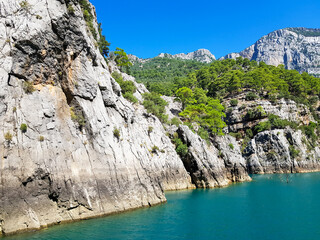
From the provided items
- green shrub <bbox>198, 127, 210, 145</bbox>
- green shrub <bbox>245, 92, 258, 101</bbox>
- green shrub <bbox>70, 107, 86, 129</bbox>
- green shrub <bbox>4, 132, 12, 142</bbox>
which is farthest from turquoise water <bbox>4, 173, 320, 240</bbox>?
green shrub <bbox>245, 92, 258, 101</bbox>

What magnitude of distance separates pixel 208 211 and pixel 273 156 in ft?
195

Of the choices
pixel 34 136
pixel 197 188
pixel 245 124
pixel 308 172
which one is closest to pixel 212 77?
pixel 245 124

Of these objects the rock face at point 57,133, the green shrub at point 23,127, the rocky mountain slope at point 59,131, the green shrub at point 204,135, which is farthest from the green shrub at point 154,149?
the green shrub at point 23,127

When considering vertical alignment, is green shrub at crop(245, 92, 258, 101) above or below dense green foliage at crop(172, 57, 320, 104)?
below

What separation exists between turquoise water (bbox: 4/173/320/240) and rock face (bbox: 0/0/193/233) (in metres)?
2.03

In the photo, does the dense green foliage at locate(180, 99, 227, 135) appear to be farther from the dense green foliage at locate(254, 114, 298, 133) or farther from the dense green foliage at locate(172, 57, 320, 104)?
the dense green foliage at locate(172, 57, 320, 104)

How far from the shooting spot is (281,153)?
3201 inches

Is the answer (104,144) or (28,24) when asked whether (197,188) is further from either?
(28,24)

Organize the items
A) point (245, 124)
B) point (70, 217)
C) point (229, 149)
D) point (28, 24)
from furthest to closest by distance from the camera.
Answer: point (245, 124)
point (229, 149)
point (28, 24)
point (70, 217)

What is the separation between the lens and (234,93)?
108500 millimetres

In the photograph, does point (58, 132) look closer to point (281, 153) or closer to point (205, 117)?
point (205, 117)

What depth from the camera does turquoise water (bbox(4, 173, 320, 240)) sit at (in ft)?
69.1

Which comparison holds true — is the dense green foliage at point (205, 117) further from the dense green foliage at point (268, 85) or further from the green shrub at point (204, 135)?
the dense green foliage at point (268, 85)

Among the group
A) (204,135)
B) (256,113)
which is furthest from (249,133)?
(204,135)
